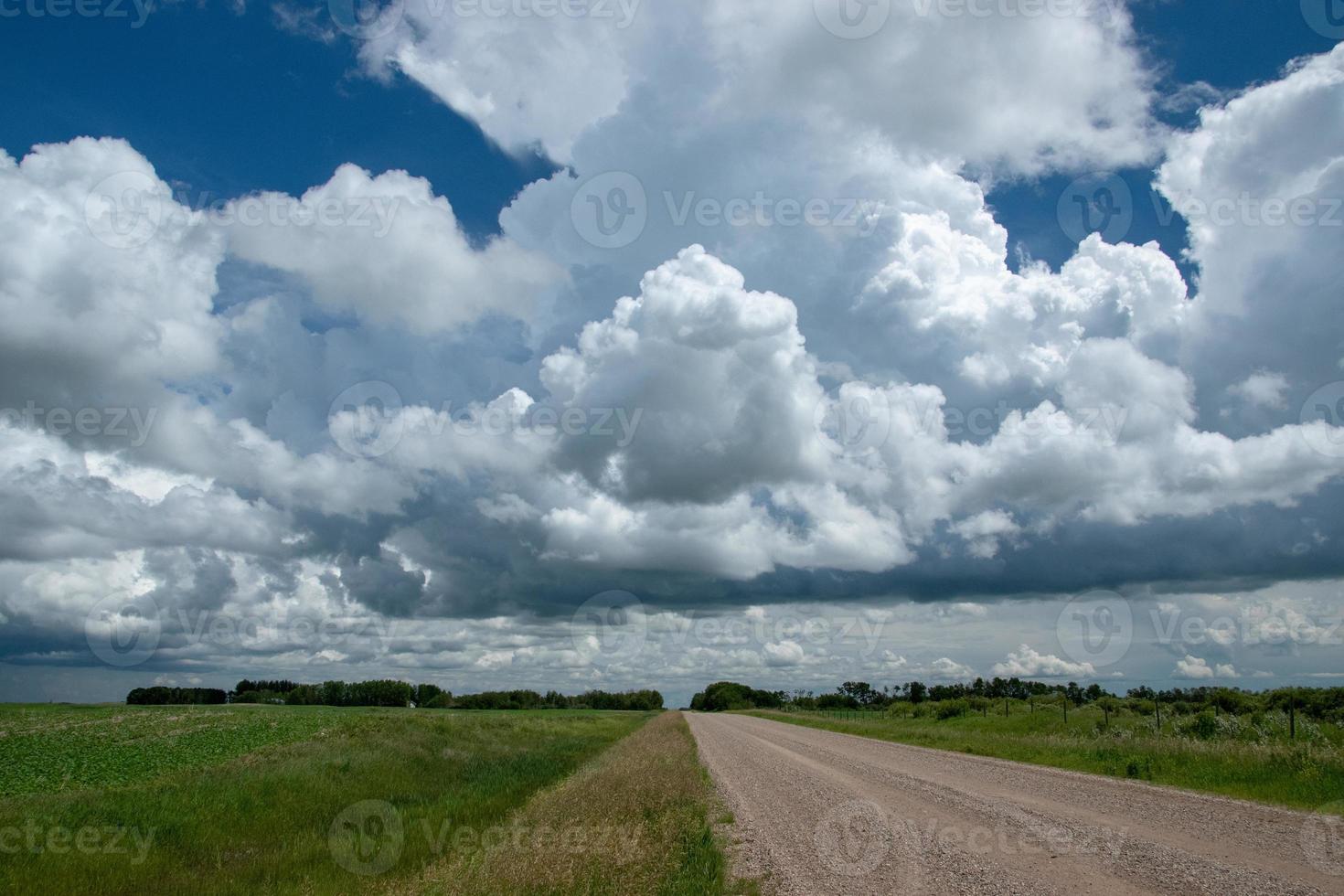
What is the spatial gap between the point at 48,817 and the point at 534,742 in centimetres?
3842

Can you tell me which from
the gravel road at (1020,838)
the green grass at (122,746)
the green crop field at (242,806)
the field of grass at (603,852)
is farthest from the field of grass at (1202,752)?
the green grass at (122,746)

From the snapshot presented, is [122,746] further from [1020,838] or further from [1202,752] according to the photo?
[1202,752]

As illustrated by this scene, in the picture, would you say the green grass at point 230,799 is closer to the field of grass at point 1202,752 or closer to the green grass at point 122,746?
the green grass at point 122,746

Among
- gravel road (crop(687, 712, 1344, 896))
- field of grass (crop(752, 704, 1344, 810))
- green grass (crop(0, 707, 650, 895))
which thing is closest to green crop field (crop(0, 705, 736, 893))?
green grass (crop(0, 707, 650, 895))

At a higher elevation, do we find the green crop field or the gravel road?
the gravel road

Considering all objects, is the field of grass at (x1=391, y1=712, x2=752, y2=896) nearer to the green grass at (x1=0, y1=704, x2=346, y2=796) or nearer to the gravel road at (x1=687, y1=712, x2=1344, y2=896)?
the gravel road at (x1=687, y1=712, x2=1344, y2=896)

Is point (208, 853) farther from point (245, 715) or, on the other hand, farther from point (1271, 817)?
point (245, 715)

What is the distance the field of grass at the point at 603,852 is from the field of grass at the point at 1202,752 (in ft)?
39.8

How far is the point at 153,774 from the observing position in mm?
26344

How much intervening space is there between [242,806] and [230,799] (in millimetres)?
615

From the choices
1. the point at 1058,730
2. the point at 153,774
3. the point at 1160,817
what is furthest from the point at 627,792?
the point at 1058,730

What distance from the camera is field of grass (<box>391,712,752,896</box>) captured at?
11.7 metres

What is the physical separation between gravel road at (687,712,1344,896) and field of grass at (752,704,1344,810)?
1.63 meters

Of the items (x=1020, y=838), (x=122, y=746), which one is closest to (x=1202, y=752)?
(x=1020, y=838)
